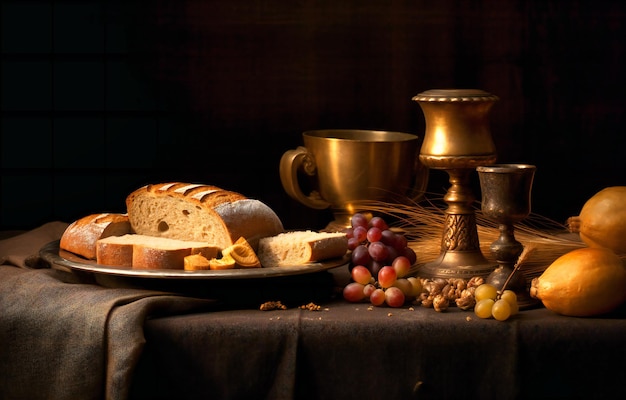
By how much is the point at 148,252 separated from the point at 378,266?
40 cm

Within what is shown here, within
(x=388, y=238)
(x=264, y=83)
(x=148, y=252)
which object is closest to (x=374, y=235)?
(x=388, y=238)

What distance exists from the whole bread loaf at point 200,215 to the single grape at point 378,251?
0.58ft

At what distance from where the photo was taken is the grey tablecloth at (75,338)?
1486 millimetres

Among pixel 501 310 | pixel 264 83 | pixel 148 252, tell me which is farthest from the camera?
pixel 264 83

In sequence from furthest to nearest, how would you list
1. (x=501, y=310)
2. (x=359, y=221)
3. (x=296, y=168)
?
1. (x=296, y=168)
2. (x=359, y=221)
3. (x=501, y=310)

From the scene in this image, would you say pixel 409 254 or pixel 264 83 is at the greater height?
pixel 264 83

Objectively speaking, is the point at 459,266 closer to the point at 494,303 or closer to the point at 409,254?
the point at 409,254

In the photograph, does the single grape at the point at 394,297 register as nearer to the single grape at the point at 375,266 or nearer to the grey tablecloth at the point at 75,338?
the single grape at the point at 375,266

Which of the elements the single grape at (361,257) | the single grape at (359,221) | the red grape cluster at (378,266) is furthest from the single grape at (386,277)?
the single grape at (359,221)

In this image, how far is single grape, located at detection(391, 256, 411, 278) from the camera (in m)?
1.70

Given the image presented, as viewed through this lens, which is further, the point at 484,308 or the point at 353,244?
the point at 353,244

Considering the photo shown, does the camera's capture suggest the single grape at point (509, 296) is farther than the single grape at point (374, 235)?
No

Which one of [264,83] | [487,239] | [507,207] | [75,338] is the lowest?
[75,338]

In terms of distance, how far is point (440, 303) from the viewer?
1.57 meters
